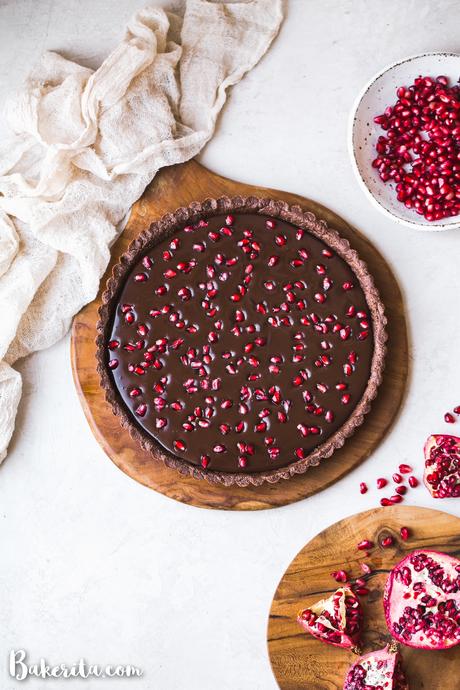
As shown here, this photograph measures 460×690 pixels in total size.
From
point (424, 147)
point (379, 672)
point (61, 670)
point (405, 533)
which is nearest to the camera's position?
point (379, 672)

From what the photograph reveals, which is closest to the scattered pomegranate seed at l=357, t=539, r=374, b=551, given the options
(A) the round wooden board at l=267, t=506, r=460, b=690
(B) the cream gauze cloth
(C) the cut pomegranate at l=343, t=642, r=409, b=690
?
(A) the round wooden board at l=267, t=506, r=460, b=690

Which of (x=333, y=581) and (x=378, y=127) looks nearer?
(x=333, y=581)

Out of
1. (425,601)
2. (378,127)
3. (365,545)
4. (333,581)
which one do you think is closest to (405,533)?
(365,545)

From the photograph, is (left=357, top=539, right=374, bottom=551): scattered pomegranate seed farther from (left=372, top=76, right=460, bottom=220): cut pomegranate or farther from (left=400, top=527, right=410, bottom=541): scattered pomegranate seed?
(left=372, top=76, right=460, bottom=220): cut pomegranate

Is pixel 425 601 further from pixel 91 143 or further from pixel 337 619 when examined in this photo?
pixel 91 143

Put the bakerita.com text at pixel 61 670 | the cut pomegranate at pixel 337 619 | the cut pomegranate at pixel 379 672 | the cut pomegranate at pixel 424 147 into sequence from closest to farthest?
the cut pomegranate at pixel 379 672 → the cut pomegranate at pixel 337 619 → the cut pomegranate at pixel 424 147 → the bakerita.com text at pixel 61 670

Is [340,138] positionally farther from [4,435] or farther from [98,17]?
[4,435]

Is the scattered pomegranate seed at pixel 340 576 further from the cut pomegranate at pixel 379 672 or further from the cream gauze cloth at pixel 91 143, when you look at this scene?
the cream gauze cloth at pixel 91 143

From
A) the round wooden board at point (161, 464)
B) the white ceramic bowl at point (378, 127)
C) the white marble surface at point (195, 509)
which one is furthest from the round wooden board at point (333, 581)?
the white ceramic bowl at point (378, 127)
